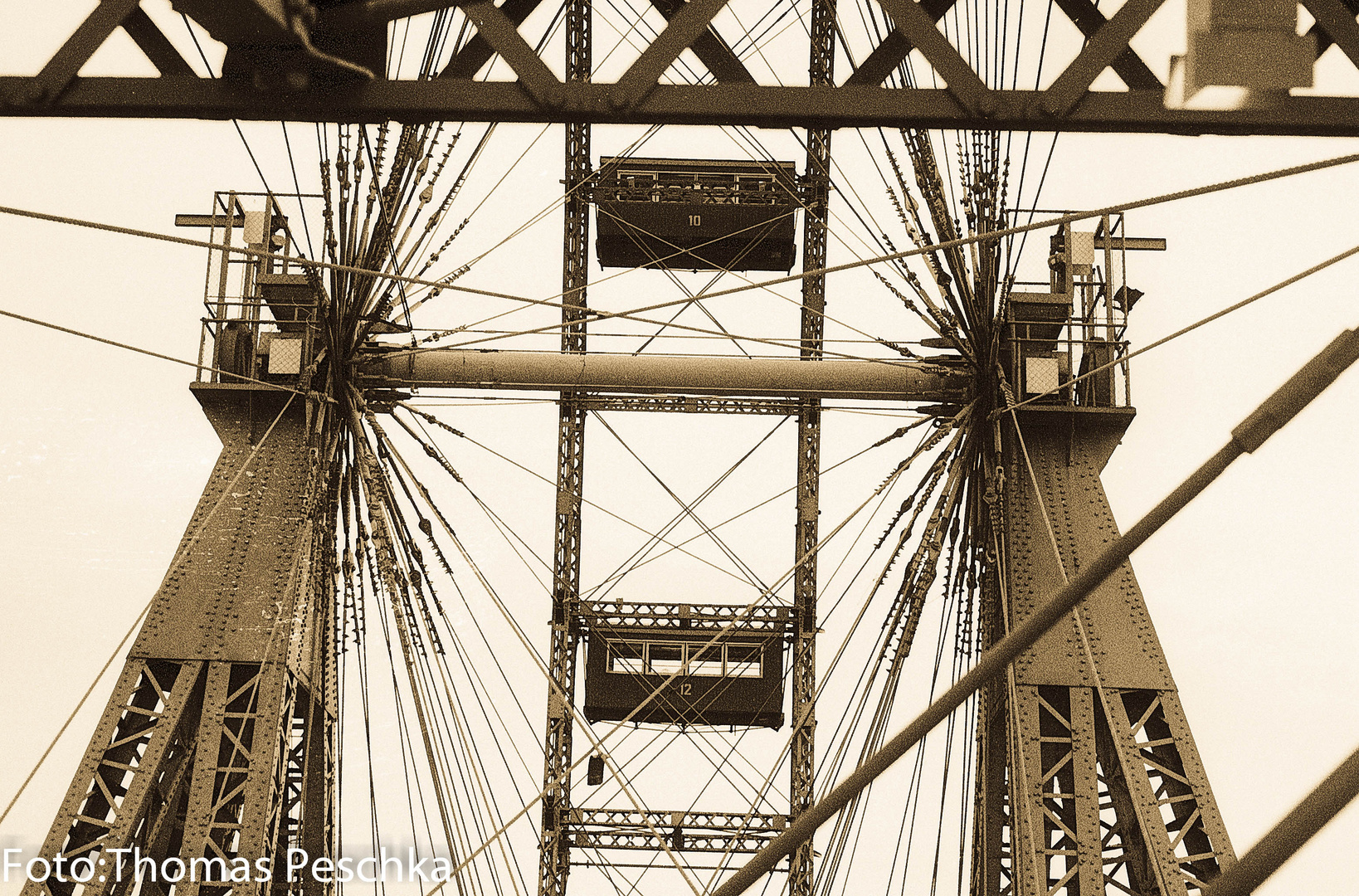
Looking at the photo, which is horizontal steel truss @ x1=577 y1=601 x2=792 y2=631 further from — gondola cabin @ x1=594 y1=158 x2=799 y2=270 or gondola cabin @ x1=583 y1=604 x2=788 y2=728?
gondola cabin @ x1=594 y1=158 x2=799 y2=270

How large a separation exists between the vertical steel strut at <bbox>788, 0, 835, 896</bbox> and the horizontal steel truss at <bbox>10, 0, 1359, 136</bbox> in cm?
1129

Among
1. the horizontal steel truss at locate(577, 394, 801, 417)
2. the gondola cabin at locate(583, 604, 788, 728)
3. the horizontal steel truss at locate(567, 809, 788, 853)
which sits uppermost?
the horizontal steel truss at locate(577, 394, 801, 417)

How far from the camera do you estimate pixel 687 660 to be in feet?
61.4

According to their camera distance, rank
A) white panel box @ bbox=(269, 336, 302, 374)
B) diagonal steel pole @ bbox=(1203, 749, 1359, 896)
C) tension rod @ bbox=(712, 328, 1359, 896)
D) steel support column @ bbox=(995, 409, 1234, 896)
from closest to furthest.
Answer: diagonal steel pole @ bbox=(1203, 749, 1359, 896)
tension rod @ bbox=(712, 328, 1359, 896)
steel support column @ bbox=(995, 409, 1234, 896)
white panel box @ bbox=(269, 336, 302, 374)

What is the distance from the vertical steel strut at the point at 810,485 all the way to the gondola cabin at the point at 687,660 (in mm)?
333

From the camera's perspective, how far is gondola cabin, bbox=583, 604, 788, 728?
18984mm

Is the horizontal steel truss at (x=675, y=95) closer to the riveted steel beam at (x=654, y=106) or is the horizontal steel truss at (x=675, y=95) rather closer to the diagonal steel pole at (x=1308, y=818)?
the riveted steel beam at (x=654, y=106)

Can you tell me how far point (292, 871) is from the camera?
1362 cm

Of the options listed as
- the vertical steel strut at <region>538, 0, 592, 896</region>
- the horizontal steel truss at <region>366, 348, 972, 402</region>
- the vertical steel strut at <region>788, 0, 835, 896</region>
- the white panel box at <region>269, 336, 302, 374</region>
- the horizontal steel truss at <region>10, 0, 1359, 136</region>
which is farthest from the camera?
the vertical steel strut at <region>538, 0, 592, 896</region>

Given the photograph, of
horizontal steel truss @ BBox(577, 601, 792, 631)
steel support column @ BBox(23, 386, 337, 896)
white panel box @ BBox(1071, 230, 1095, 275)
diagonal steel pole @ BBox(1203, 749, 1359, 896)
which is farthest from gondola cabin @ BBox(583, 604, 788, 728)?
diagonal steel pole @ BBox(1203, 749, 1359, 896)

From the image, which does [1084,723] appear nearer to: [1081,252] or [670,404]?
[1081,252]

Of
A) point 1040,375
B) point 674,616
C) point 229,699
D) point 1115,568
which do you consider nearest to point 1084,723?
point 1040,375

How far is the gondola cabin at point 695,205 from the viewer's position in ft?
63.5

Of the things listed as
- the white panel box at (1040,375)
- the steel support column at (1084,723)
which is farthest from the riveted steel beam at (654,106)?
the white panel box at (1040,375)
